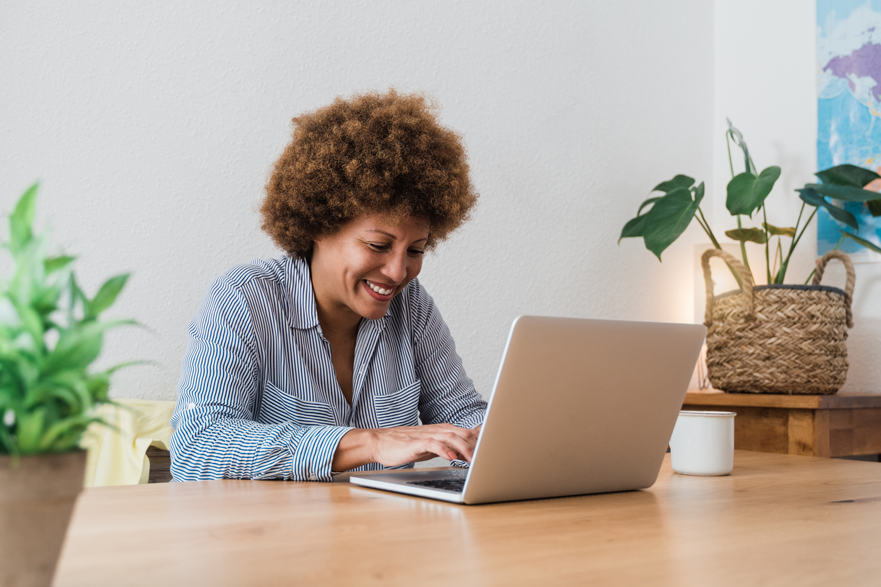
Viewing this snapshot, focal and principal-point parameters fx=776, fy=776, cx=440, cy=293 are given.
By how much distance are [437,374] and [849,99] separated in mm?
1833

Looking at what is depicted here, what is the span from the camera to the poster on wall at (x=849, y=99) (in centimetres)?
245

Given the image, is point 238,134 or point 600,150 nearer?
point 238,134

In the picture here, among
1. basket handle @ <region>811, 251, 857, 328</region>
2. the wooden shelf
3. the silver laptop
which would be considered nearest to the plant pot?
the silver laptop

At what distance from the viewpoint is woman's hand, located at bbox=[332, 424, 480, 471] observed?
992mm

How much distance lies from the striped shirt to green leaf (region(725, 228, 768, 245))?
126 cm

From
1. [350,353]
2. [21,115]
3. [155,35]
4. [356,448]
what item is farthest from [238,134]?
[356,448]

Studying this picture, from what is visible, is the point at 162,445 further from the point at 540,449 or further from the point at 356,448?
the point at 540,449

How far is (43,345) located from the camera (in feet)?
1.22

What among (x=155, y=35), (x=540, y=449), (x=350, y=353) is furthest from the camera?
(x=155, y=35)

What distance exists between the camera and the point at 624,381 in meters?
0.90

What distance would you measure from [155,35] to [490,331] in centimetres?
127

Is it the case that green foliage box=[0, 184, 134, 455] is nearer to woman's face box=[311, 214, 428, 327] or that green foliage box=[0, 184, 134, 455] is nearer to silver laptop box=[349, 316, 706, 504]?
silver laptop box=[349, 316, 706, 504]

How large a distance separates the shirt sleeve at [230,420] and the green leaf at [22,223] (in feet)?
2.30

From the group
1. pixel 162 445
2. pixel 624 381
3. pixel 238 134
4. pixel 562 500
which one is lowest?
pixel 162 445
